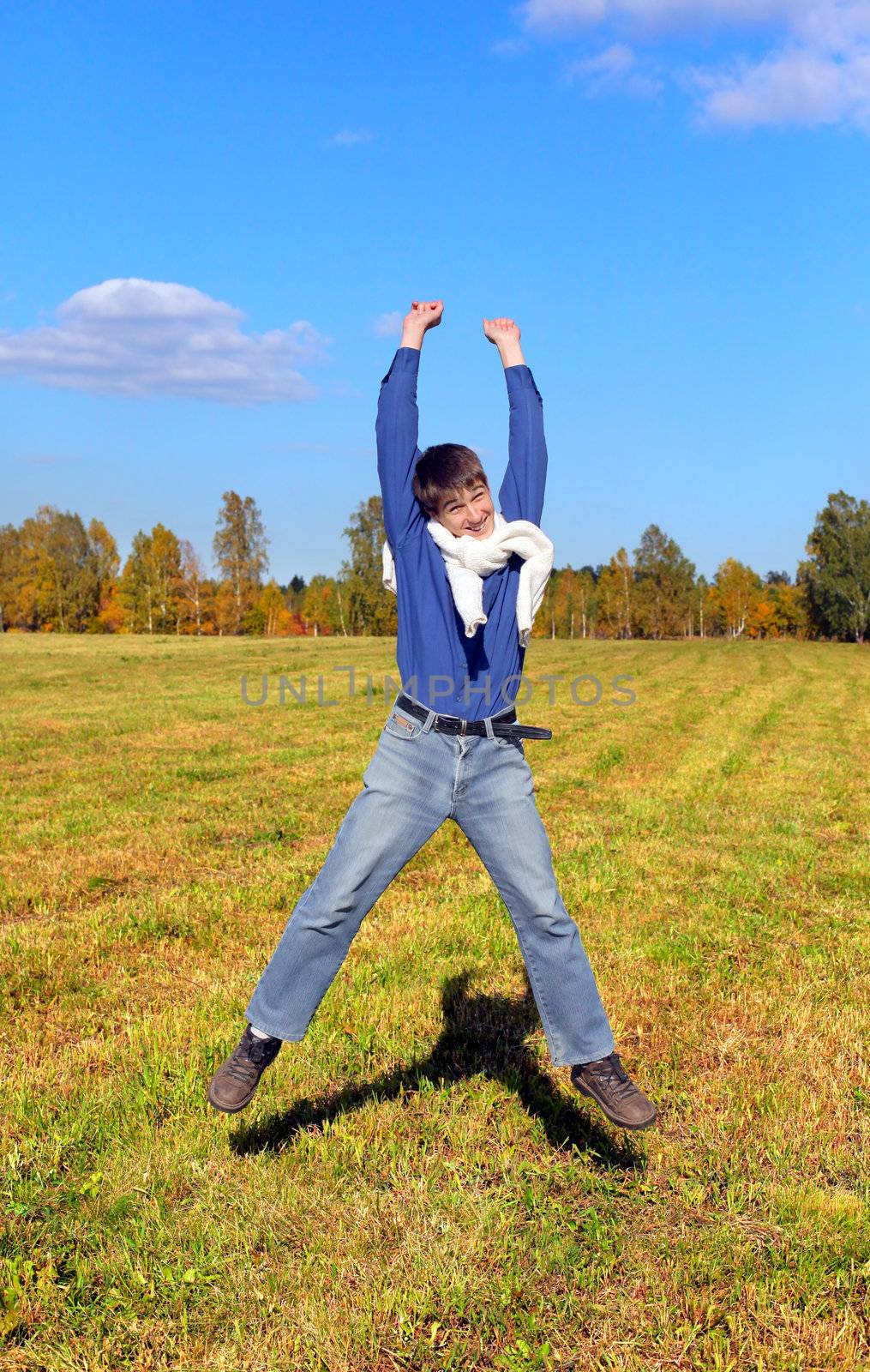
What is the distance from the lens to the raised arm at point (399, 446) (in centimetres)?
354

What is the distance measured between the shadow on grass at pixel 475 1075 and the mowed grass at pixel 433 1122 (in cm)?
2

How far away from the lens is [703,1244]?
10.4ft

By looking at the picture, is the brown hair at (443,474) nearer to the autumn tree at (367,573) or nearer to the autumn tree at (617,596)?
the autumn tree at (367,573)

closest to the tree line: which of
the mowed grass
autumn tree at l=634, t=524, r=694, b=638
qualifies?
autumn tree at l=634, t=524, r=694, b=638

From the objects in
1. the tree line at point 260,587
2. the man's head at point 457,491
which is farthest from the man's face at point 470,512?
the tree line at point 260,587

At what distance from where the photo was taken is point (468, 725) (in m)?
3.49

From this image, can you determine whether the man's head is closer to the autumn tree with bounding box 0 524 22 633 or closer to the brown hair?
the brown hair

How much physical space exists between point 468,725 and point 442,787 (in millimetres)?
238

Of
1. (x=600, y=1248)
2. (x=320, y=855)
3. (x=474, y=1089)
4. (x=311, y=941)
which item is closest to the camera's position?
(x=600, y=1248)

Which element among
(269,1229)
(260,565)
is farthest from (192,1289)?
(260,565)

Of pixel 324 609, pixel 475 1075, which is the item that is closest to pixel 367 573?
pixel 324 609

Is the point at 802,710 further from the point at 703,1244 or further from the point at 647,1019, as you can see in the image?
the point at 703,1244

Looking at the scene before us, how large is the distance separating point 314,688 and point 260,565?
64664 millimetres

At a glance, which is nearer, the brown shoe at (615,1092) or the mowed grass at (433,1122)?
the mowed grass at (433,1122)
